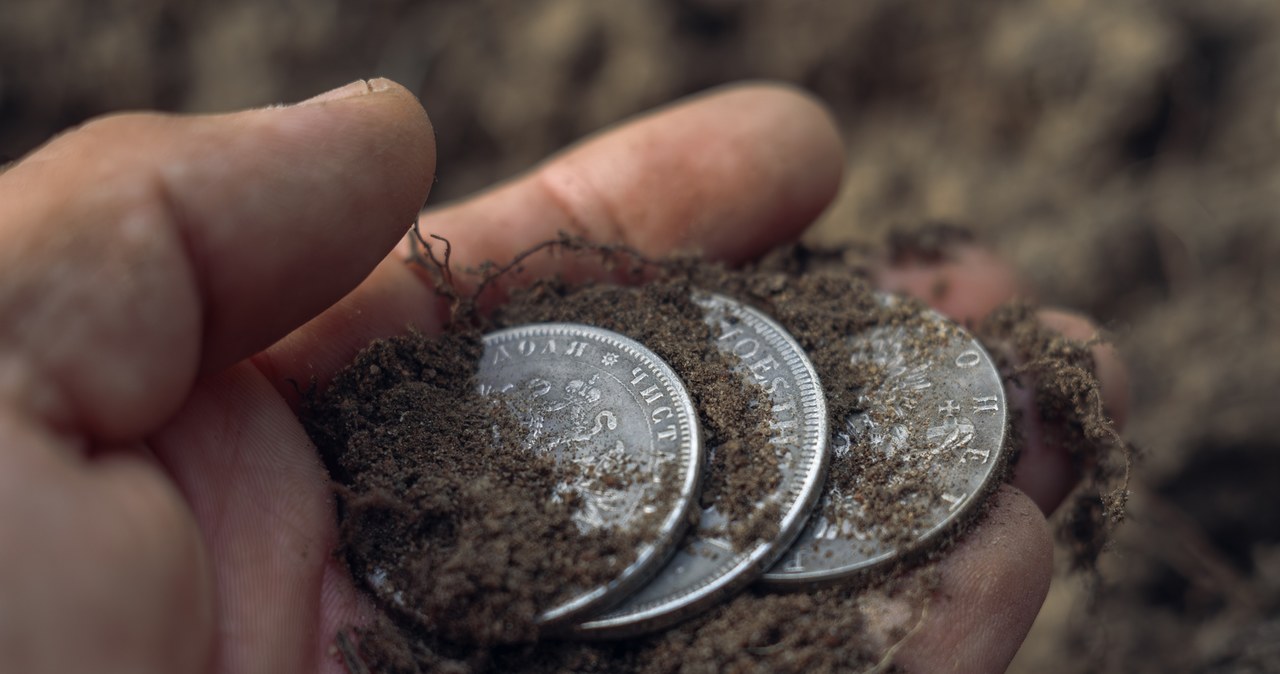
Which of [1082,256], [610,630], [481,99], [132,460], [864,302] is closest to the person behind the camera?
[132,460]

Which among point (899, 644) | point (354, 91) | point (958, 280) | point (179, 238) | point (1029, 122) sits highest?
point (354, 91)

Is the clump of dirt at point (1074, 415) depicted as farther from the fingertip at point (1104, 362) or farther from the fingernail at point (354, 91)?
the fingernail at point (354, 91)

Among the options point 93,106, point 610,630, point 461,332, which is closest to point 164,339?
point 461,332

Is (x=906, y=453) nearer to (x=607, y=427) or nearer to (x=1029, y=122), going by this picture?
(x=607, y=427)

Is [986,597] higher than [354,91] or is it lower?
lower

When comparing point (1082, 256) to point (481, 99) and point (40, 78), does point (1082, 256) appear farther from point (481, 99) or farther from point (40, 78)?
point (40, 78)

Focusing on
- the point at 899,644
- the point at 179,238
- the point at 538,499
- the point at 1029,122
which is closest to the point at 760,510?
the point at 899,644

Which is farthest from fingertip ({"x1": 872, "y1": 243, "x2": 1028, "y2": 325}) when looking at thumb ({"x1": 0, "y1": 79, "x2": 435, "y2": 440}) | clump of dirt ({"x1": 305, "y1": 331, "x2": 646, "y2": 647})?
thumb ({"x1": 0, "y1": 79, "x2": 435, "y2": 440})

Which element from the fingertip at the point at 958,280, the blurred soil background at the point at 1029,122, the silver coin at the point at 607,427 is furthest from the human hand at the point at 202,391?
the blurred soil background at the point at 1029,122
